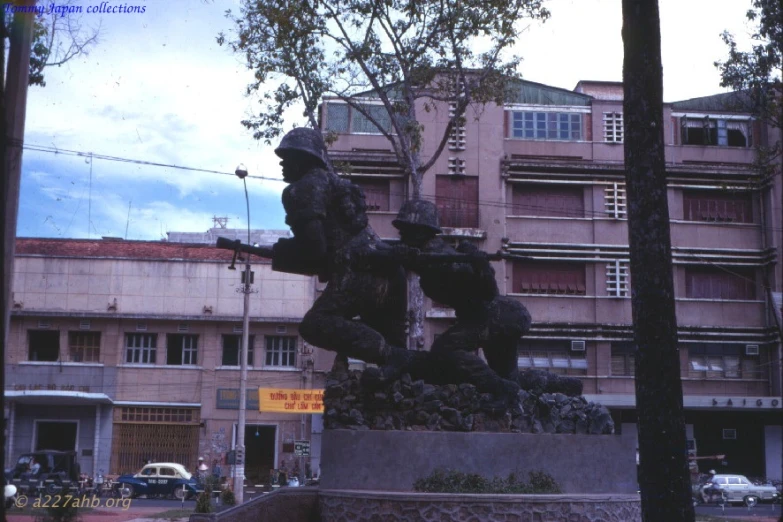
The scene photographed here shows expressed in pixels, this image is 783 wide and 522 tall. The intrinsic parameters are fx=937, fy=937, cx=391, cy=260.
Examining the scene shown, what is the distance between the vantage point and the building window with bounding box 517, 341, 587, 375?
109ft

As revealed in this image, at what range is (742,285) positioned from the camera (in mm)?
34500

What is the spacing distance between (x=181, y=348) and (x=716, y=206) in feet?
68.2

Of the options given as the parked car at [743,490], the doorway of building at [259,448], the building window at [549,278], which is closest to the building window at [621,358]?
the building window at [549,278]

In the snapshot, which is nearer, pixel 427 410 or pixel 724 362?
pixel 427 410

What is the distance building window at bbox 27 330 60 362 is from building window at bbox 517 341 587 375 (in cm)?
1757

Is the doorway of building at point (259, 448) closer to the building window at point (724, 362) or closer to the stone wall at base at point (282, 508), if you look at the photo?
the building window at point (724, 362)

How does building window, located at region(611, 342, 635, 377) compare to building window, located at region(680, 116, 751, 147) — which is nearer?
building window, located at region(611, 342, 635, 377)

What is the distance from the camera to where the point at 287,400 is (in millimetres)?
33750

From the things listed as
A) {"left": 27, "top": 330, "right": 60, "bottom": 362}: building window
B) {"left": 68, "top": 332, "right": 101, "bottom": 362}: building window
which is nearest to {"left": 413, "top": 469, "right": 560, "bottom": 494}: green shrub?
{"left": 68, "top": 332, "right": 101, "bottom": 362}: building window

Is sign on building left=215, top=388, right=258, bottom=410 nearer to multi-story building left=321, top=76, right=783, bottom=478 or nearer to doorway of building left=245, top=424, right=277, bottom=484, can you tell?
doorway of building left=245, top=424, right=277, bottom=484

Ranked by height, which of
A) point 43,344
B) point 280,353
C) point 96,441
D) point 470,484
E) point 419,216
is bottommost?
point 96,441

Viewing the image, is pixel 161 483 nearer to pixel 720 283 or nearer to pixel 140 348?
pixel 140 348

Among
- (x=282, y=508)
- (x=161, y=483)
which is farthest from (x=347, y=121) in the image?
(x=282, y=508)

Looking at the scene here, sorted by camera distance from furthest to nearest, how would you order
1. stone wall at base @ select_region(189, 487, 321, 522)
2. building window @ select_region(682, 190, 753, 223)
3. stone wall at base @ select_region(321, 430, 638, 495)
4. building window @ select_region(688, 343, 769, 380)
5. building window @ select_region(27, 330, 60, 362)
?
1. building window @ select_region(27, 330, 60, 362)
2. building window @ select_region(682, 190, 753, 223)
3. building window @ select_region(688, 343, 769, 380)
4. stone wall at base @ select_region(189, 487, 321, 522)
5. stone wall at base @ select_region(321, 430, 638, 495)
